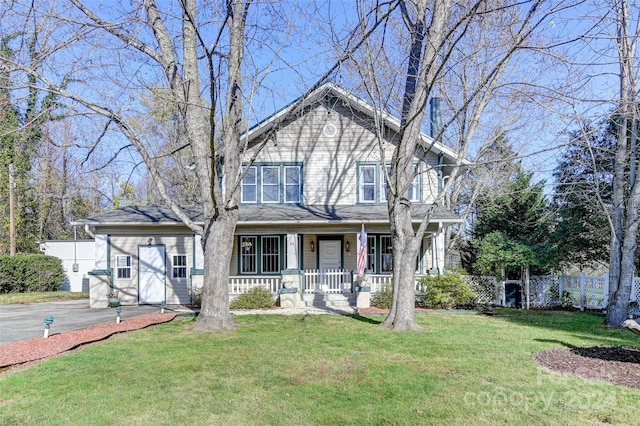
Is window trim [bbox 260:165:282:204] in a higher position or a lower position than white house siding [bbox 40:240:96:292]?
higher

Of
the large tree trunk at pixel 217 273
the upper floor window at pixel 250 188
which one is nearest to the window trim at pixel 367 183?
the upper floor window at pixel 250 188

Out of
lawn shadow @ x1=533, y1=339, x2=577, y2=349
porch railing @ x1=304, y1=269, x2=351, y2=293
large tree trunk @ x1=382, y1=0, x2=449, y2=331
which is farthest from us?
porch railing @ x1=304, y1=269, x2=351, y2=293

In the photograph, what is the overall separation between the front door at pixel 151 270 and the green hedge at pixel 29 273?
9.82 meters

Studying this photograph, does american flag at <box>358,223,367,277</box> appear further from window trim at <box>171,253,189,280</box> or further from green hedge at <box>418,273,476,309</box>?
window trim at <box>171,253,189,280</box>

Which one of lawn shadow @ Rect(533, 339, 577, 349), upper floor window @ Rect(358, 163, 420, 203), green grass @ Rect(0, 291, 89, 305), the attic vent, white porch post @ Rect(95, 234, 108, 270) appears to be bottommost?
green grass @ Rect(0, 291, 89, 305)

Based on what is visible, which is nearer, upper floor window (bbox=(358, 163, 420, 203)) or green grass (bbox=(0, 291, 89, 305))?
upper floor window (bbox=(358, 163, 420, 203))

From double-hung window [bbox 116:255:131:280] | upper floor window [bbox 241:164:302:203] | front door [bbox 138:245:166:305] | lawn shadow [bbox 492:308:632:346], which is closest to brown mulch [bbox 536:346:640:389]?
lawn shadow [bbox 492:308:632:346]

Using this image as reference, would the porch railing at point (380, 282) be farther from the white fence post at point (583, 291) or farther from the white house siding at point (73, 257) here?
the white house siding at point (73, 257)

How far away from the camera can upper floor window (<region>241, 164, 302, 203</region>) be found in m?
16.5

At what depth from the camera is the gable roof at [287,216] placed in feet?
47.9

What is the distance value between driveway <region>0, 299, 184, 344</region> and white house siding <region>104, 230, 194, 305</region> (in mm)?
829

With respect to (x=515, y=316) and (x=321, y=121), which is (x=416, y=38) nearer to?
(x=321, y=121)

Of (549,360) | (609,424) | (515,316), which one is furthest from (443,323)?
(609,424)

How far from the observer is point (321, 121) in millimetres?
16344
